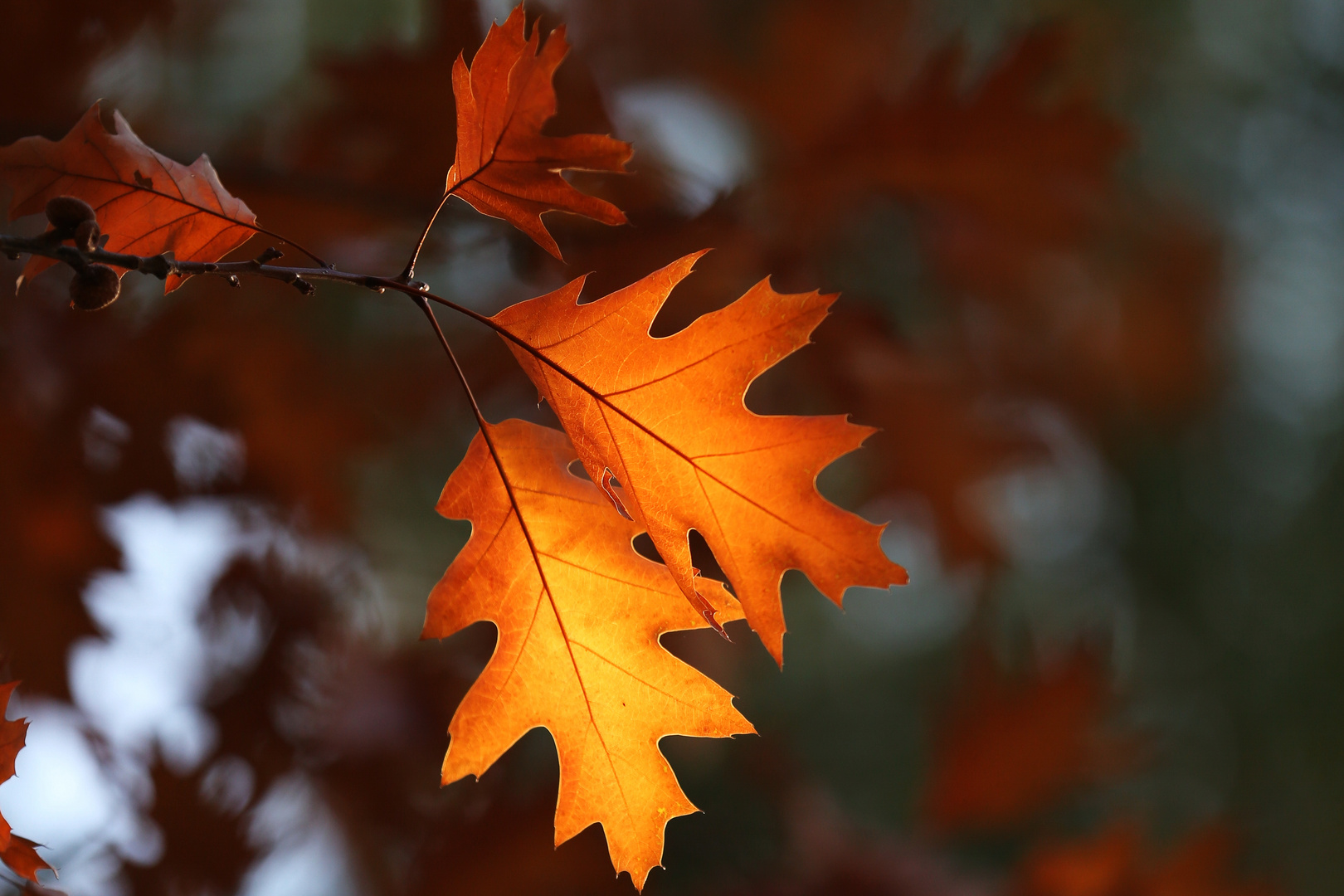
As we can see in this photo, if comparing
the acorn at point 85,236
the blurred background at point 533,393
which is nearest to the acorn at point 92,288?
the acorn at point 85,236

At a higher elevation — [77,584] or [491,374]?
[491,374]

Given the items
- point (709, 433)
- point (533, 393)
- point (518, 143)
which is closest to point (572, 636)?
point (709, 433)

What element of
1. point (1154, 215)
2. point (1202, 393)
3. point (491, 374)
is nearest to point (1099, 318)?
point (1154, 215)

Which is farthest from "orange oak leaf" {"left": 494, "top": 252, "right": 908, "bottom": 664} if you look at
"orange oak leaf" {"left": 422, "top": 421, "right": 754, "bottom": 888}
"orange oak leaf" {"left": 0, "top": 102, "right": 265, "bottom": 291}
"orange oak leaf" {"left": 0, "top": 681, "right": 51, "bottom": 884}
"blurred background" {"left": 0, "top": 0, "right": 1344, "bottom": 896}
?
"blurred background" {"left": 0, "top": 0, "right": 1344, "bottom": 896}

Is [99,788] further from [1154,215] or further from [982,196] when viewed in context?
[1154,215]

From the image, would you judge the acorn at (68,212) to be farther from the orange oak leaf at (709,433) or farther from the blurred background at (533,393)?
the blurred background at (533,393)

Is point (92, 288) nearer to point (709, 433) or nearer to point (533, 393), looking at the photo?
point (709, 433)
